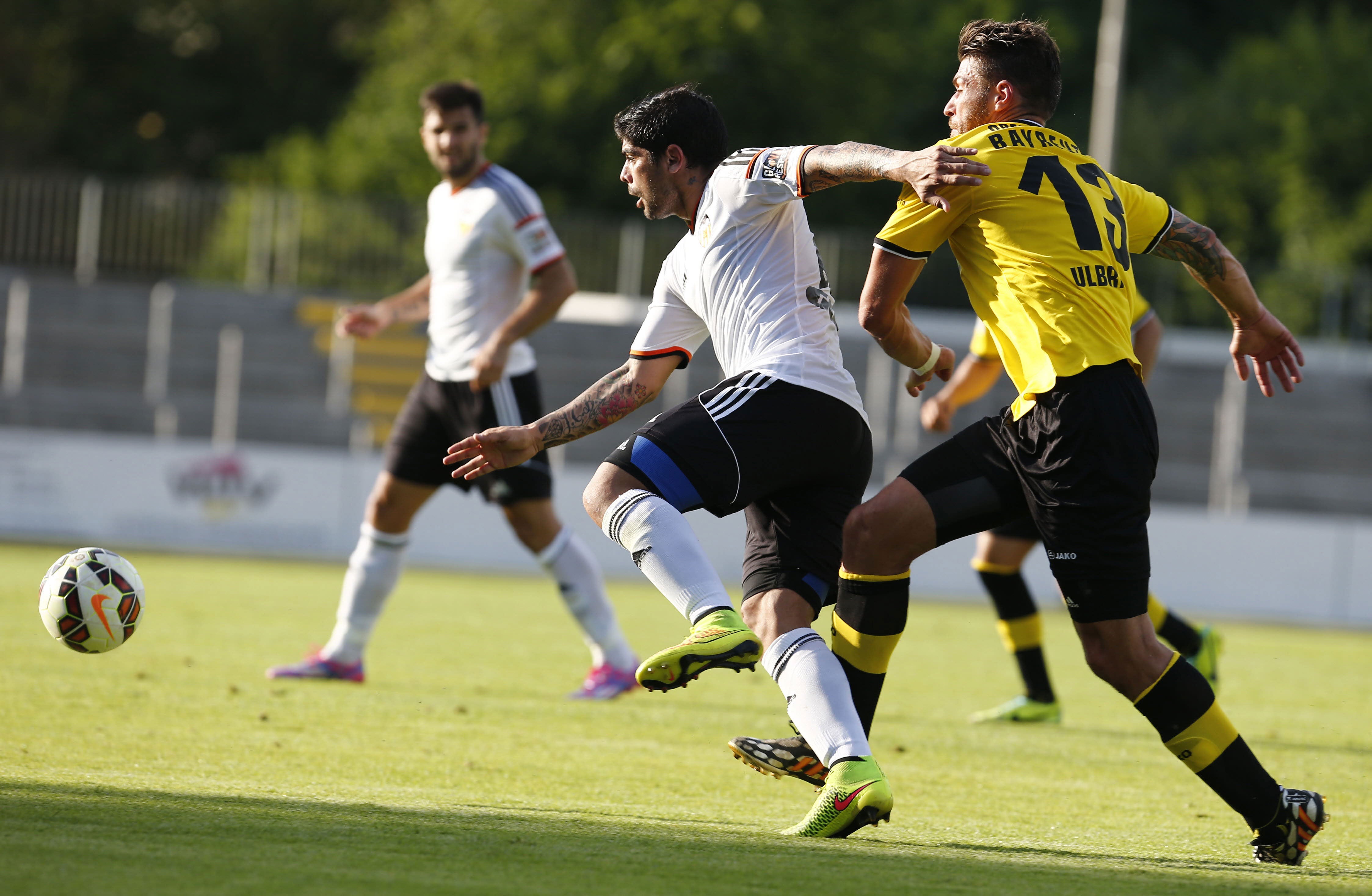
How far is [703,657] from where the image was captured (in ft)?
12.4

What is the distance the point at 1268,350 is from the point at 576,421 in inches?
82.9

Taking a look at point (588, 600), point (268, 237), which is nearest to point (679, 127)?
point (588, 600)

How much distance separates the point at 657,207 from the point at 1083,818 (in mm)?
2277

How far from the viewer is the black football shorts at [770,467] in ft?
13.8

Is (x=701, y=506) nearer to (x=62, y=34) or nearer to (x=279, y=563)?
(x=279, y=563)

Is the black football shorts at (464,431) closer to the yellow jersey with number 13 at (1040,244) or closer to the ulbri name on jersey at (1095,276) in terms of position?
the yellow jersey with number 13 at (1040,244)

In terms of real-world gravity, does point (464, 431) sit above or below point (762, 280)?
below

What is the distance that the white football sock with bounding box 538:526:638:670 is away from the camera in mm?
7156

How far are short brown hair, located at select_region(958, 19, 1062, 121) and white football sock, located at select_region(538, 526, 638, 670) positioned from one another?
3.40m

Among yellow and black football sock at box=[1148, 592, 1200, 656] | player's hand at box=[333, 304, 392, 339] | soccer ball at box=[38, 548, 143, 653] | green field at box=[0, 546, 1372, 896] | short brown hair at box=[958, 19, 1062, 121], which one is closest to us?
green field at box=[0, 546, 1372, 896]

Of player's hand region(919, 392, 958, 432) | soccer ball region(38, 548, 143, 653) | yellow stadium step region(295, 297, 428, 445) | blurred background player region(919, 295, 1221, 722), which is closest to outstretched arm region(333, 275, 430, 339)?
soccer ball region(38, 548, 143, 653)

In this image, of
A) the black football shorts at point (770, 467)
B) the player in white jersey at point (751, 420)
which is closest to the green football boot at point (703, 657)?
the player in white jersey at point (751, 420)

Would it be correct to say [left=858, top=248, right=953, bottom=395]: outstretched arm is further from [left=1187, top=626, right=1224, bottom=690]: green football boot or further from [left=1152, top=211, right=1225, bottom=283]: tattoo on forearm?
[left=1187, top=626, right=1224, bottom=690]: green football boot

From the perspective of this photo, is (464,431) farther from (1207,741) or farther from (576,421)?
(1207,741)
